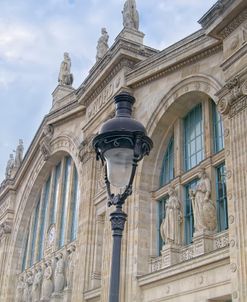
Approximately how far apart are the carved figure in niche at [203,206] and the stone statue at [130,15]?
8.10 meters

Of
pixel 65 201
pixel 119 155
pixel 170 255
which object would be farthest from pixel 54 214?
pixel 119 155

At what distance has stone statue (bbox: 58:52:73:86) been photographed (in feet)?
100

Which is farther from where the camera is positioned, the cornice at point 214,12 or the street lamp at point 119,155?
the cornice at point 214,12

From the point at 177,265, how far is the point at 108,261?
11.8ft

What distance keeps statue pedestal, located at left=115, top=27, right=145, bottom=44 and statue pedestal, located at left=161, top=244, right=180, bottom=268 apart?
8351 millimetres

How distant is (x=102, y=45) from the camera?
24.7 metres

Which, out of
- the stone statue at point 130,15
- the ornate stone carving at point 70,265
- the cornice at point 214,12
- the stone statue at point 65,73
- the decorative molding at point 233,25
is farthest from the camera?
the stone statue at point 65,73

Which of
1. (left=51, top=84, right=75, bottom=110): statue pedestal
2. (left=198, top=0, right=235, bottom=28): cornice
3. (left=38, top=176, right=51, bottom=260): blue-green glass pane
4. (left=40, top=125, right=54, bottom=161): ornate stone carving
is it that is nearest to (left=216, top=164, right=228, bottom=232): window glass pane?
(left=198, top=0, right=235, bottom=28): cornice

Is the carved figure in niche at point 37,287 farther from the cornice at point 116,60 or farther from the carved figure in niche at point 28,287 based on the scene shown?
the cornice at point 116,60

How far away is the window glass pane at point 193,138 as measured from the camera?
17.4 m

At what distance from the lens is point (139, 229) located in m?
17.9

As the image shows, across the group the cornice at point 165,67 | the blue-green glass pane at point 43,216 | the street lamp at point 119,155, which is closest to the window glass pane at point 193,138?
the cornice at point 165,67

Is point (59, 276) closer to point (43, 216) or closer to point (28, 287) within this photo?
point (28, 287)

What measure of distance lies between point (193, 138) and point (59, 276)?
979 centimetres
